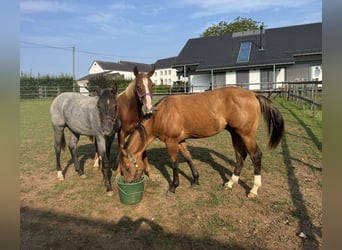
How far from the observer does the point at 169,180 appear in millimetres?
4949

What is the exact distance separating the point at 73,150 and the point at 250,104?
11.9ft

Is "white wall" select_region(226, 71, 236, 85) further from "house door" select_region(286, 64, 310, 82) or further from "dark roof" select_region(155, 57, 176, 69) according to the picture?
"dark roof" select_region(155, 57, 176, 69)

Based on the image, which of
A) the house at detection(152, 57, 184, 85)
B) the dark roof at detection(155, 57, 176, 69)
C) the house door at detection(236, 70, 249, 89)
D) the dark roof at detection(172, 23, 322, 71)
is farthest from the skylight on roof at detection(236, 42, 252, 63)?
the house at detection(152, 57, 184, 85)

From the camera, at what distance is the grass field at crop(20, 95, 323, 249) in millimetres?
3090

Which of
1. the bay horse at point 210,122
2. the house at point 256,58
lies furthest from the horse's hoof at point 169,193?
the house at point 256,58

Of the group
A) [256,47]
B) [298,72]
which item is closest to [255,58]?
[256,47]

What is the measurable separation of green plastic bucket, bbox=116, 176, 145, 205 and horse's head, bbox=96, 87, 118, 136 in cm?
95

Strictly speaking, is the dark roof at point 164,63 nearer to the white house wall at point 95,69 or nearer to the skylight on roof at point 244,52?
the white house wall at point 95,69

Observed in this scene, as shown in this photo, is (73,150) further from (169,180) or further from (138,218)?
(138,218)

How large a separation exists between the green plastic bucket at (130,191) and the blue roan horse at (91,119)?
51cm

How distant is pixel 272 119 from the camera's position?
4.34m

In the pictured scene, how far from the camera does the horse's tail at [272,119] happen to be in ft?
14.1

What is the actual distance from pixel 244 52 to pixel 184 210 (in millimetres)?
23738

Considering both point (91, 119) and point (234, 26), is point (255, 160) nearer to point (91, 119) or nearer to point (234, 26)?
point (91, 119)
